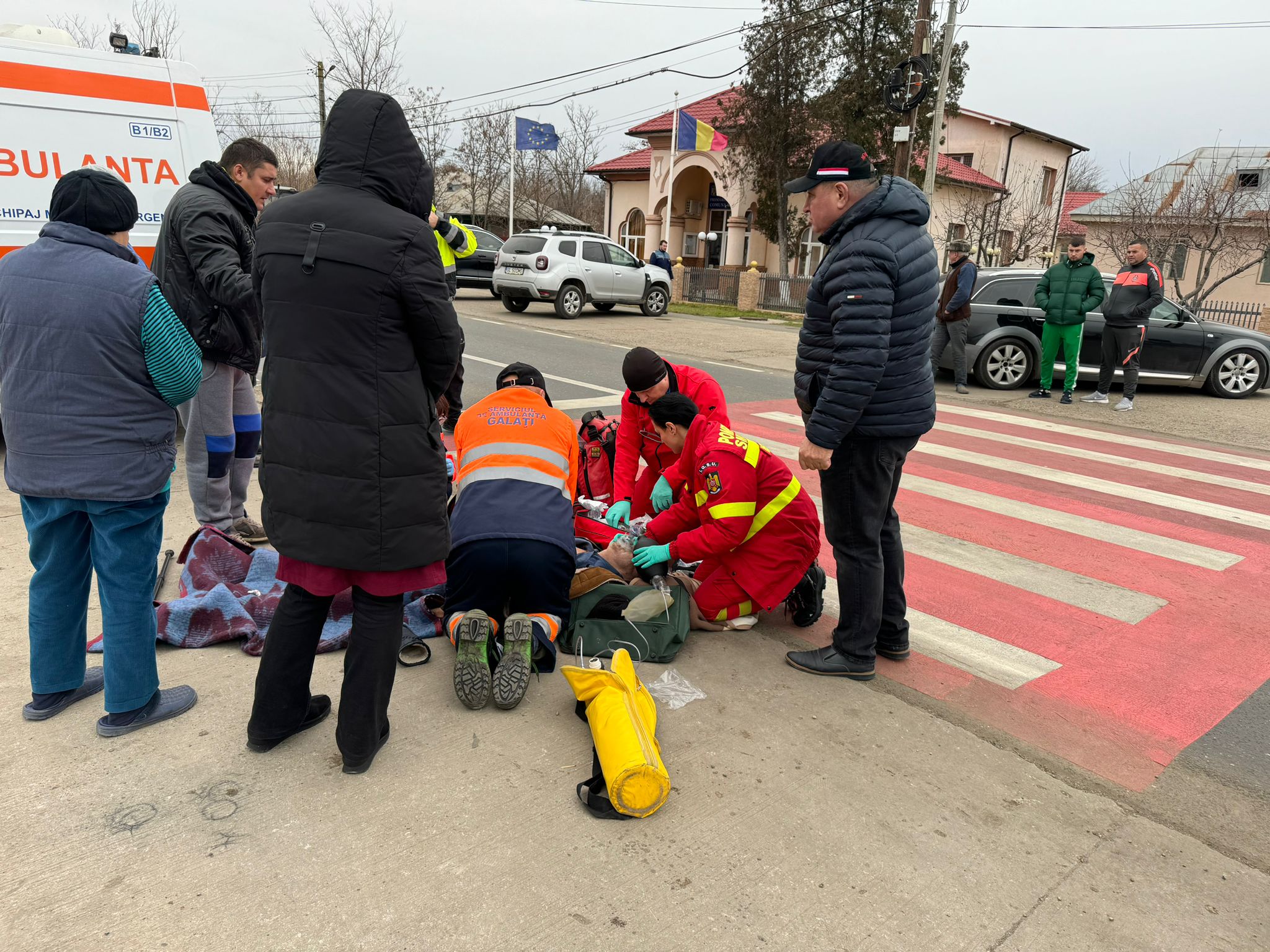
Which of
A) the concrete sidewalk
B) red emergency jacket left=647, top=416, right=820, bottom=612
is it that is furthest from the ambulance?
red emergency jacket left=647, top=416, right=820, bottom=612

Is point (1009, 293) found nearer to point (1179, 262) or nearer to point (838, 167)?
→ point (838, 167)

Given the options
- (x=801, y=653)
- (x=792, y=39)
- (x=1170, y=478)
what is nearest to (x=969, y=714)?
(x=801, y=653)

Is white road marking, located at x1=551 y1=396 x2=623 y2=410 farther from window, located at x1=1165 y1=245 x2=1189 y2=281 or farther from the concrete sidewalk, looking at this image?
window, located at x1=1165 y1=245 x2=1189 y2=281

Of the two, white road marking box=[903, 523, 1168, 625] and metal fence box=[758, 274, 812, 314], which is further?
metal fence box=[758, 274, 812, 314]

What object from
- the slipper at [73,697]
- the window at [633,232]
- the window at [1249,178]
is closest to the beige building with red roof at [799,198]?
the window at [633,232]

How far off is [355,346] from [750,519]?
203 cm

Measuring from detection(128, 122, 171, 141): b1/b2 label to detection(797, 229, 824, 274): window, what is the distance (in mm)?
24840

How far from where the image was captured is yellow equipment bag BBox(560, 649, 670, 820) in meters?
2.56

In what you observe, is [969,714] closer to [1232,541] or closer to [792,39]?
[1232,541]

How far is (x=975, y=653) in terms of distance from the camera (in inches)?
156

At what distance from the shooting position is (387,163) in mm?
2398

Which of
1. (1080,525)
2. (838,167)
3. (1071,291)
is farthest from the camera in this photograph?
(1071,291)

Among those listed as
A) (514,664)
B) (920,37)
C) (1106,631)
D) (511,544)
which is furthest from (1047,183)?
(514,664)

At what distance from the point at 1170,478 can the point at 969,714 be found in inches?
209
